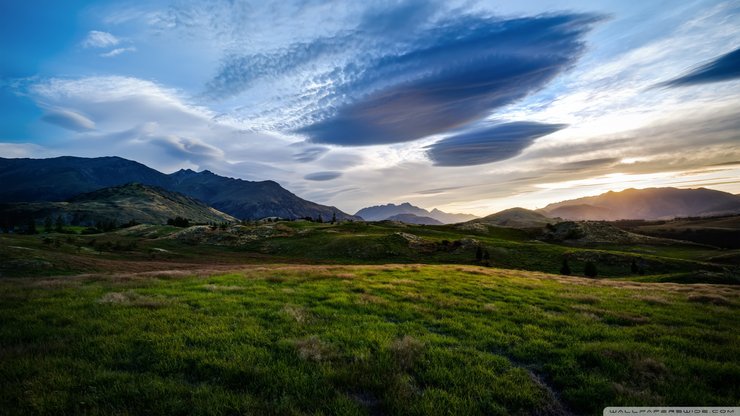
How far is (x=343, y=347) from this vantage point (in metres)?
9.72

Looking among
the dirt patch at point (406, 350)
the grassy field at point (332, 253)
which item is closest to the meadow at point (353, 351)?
the dirt patch at point (406, 350)

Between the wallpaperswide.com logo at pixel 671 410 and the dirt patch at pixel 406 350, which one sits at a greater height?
the dirt patch at pixel 406 350

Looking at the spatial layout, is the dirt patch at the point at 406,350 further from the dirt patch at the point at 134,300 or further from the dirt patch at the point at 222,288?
the dirt patch at the point at 222,288

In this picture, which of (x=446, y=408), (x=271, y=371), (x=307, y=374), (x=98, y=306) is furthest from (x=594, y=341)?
(x=98, y=306)

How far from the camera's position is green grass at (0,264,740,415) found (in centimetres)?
684

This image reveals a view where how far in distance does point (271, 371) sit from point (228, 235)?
10814cm

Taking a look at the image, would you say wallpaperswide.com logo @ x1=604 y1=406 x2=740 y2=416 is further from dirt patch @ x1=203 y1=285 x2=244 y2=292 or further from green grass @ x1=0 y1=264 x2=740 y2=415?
dirt patch @ x1=203 y1=285 x2=244 y2=292

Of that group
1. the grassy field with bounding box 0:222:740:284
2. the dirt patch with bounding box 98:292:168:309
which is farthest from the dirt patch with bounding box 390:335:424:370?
the grassy field with bounding box 0:222:740:284

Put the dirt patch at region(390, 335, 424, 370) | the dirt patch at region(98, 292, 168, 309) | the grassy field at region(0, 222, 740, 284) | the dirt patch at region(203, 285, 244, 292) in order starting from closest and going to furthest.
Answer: the dirt patch at region(390, 335, 424, 370)
the dirt patch at region(98, 292, 168, 309)
the dirt patch at region(203, 285, 244, 292)
the grassy field at region(0, 222, 740, 284)

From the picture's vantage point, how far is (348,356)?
909 cm

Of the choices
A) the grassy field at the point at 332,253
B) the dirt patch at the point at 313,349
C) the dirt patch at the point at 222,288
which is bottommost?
the grassy field at the point at 332,253

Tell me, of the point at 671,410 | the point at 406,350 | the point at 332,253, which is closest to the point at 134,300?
the point at 406,350

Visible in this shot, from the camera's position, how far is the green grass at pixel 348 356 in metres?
6.84

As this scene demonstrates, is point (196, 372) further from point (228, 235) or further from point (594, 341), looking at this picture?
point (228, 235)
